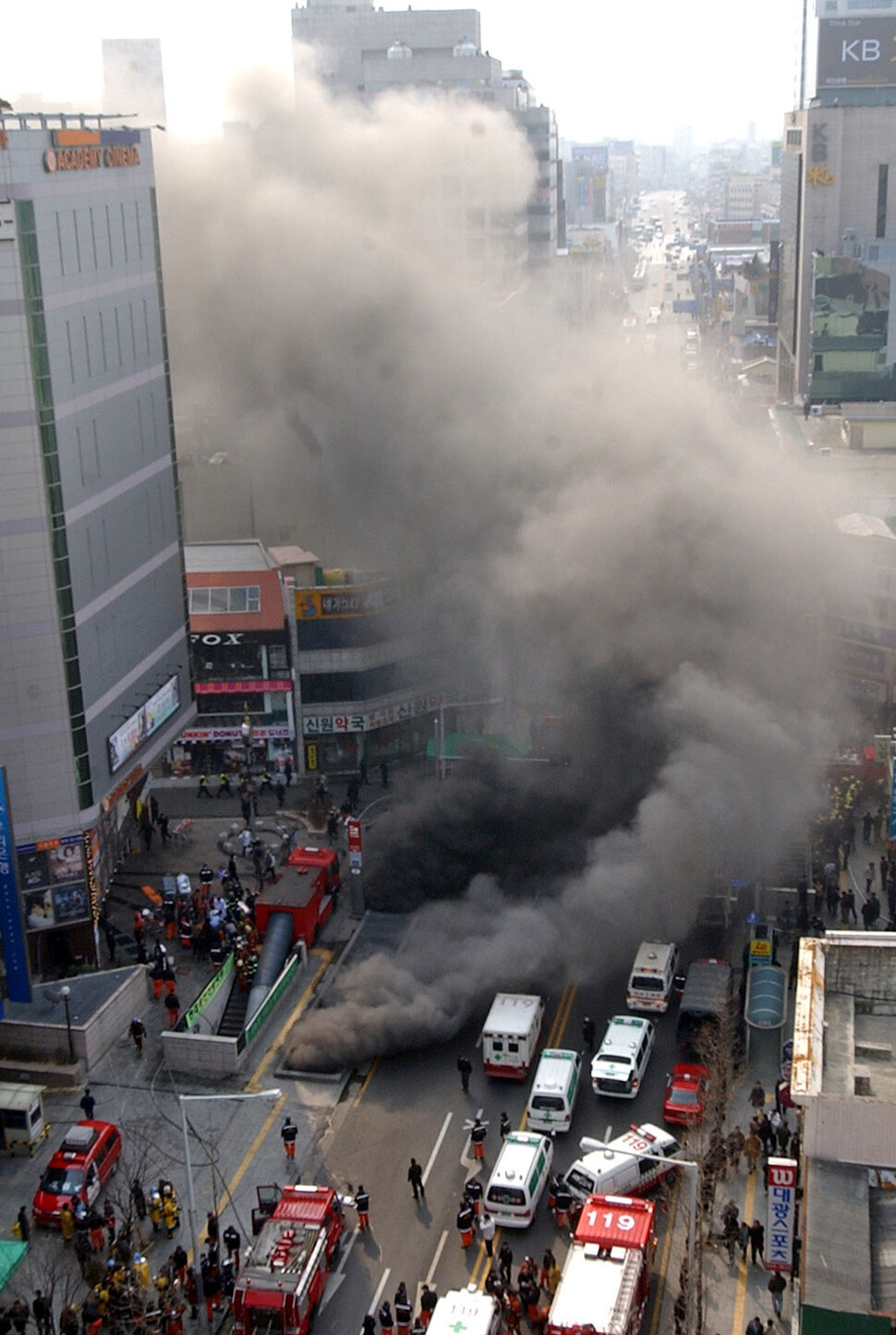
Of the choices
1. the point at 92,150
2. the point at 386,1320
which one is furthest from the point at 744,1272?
the point at 92,150

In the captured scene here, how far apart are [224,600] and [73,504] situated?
32.5 feet

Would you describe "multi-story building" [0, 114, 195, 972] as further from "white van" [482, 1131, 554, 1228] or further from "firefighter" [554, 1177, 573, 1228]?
"firefighter" [554, 1177, 573, 1228]

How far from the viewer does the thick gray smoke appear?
27.6m

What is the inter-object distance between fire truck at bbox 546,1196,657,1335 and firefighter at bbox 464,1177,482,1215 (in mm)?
1811

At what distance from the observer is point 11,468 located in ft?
82.8

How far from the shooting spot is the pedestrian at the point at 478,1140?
2183cm

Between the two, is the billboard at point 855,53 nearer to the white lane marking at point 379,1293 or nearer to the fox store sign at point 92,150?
the fox store sign at point 92,150

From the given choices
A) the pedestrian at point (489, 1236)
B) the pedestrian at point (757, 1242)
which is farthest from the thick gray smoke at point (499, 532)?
the pedestrian at point (757, 1242)

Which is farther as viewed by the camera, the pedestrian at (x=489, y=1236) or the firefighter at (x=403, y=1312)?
the pedestrian at (x=489, y=1236)

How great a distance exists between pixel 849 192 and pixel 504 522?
1839 inches

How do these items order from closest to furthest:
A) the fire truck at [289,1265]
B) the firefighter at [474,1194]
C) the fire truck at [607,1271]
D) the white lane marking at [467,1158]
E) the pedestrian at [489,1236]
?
1. the fire truck at [607,1271]
2. the fire truck at [289,1265]
3. the pedestrian at [489,1236]
4. the firefighter at [474,1194]
5. the white lane marking at [467,1158]

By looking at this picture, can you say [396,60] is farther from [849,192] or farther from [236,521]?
[236,521]

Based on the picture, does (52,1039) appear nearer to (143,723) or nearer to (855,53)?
(143,723)

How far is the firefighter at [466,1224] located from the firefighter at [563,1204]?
1.10m
